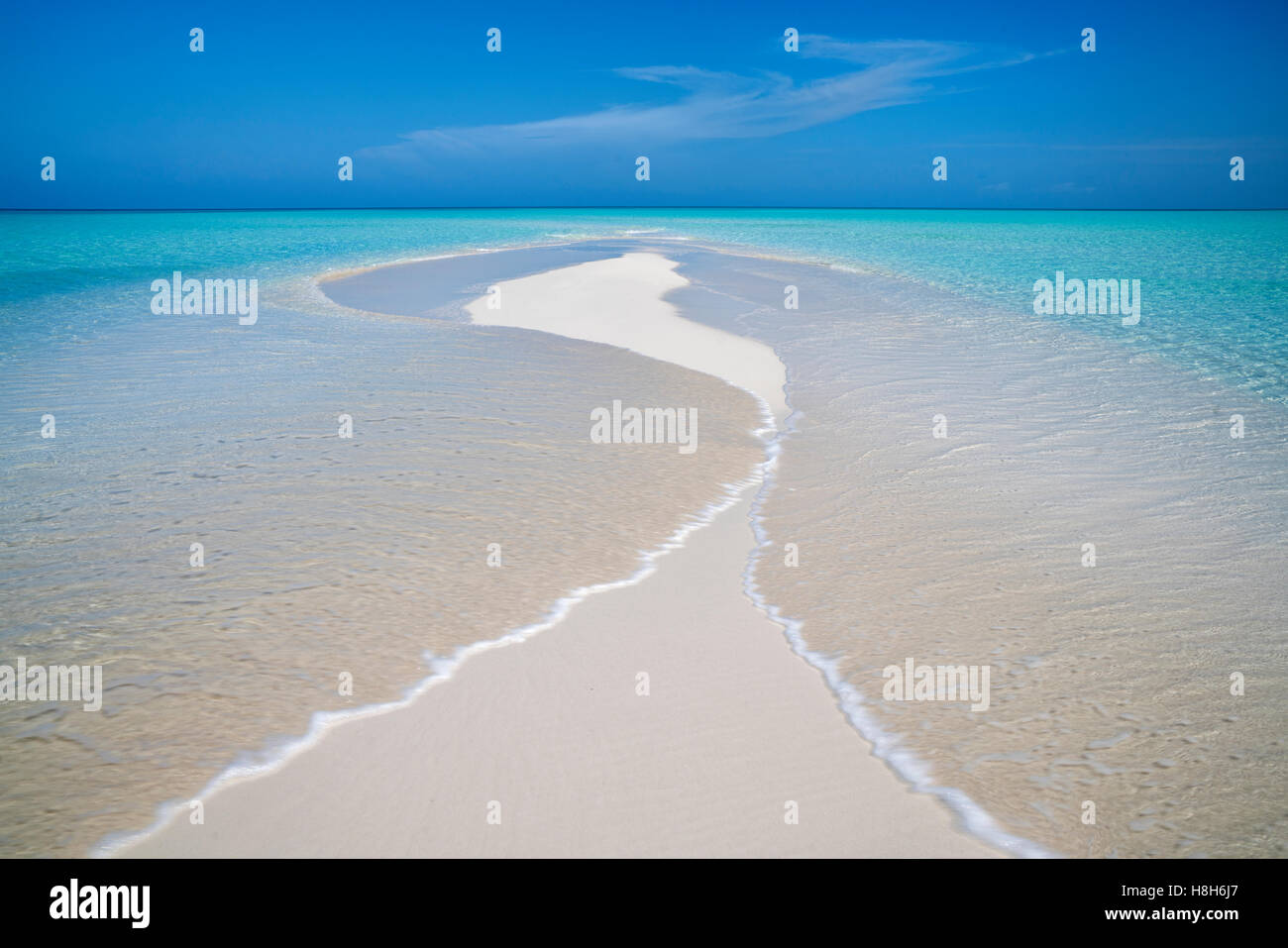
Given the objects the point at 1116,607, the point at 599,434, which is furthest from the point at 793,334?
the point at 1116,607

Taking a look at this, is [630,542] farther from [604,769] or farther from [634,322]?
[634,322]

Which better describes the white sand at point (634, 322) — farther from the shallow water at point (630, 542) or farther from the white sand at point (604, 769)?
the white sand at point (604, 769)

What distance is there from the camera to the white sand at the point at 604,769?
3266 mm

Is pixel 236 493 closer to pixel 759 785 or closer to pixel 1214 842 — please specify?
pixel 759 785

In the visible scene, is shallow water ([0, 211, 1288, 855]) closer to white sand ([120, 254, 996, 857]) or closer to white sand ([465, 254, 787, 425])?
white sand ([120, 254, 996, 857])

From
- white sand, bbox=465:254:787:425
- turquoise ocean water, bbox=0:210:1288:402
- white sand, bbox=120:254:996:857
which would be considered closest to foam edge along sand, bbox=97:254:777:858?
white sand, bbox=120:254:996:857

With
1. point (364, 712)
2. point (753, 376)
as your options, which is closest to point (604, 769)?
point (364, 712)

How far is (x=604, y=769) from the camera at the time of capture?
3.70m

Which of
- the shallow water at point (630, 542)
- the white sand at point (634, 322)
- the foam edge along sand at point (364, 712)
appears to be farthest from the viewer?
the white sand at point (634, 322)

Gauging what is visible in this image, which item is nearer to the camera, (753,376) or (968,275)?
(753,376)

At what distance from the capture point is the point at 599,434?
8.84 meters

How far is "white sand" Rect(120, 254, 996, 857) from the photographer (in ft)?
10.7

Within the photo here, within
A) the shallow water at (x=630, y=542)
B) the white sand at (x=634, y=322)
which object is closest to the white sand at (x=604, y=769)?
the shallow water at (x=630, y=542)
